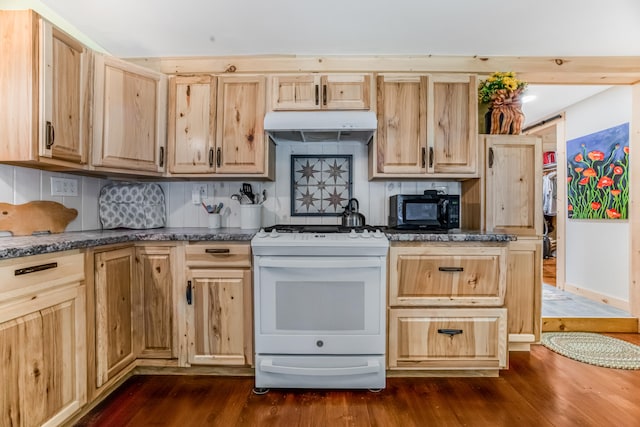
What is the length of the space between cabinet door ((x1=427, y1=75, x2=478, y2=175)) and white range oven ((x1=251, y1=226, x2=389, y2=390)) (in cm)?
86

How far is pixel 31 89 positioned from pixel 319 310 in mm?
1881

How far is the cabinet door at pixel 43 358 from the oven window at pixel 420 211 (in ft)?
6.40

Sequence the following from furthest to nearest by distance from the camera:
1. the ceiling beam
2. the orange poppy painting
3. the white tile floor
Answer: the orange poppy painting → the white tile floor → the ceiling beam

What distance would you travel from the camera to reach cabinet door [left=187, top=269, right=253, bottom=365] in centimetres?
193

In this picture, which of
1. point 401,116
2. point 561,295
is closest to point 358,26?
point 401,116

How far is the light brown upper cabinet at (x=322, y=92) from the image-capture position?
2234 millimetres

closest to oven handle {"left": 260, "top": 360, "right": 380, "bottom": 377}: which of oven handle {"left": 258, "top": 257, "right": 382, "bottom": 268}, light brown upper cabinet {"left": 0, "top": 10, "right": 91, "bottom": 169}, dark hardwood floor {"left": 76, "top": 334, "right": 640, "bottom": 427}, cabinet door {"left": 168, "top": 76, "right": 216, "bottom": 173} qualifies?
dark hardwood floor {"left": 76, "top": 334, "right": 640, "bottom": 427}

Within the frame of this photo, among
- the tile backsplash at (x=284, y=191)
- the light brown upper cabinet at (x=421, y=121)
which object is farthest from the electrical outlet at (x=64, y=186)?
the light brown upper cabinet at (x=421, y=121)

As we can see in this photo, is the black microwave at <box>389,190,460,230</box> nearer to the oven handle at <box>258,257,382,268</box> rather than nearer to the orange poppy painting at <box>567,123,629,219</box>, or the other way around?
the oven handle at <box>258,257,382,268</box>

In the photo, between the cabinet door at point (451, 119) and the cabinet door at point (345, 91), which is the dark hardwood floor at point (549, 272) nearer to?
the cabinet door at point (451, 119)

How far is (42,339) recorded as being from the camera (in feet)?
4.36

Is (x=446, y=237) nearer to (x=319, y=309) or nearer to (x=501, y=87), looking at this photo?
(x=319, y=309)

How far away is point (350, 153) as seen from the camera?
2586 mm

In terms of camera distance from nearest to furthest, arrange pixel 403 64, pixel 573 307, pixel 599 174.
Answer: pixel 403 64 → pixel 573 307 → pixel 599 174
